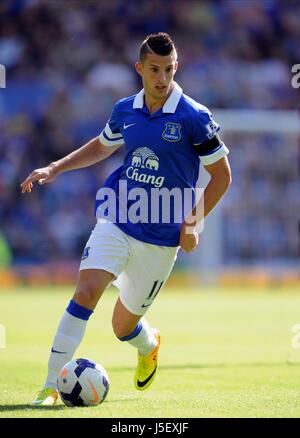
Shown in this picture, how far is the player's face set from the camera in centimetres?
677

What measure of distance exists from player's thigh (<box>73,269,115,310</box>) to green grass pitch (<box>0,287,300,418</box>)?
0.73 m

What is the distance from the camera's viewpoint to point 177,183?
7.01 meters

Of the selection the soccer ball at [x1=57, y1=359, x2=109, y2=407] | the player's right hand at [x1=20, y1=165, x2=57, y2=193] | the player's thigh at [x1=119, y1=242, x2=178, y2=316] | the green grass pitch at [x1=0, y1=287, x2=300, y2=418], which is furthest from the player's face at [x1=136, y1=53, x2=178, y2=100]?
the green grass pitch at [x1=0, y1=287, x2=300, y2=418]

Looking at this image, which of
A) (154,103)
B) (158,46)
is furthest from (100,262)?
(158,46)

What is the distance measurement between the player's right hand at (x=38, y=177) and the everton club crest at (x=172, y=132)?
93 cm

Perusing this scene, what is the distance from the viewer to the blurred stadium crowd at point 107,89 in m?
21.8

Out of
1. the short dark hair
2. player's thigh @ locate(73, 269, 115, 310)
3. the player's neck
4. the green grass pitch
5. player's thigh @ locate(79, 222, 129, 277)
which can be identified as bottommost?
the green grass pitch

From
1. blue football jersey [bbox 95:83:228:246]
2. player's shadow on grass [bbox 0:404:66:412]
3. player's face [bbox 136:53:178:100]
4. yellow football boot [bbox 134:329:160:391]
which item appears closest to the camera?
player's shadow on grass [bbox 0:404:66:412]

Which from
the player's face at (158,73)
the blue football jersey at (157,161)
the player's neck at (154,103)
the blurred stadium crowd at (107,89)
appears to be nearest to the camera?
the player's face at (158,73)

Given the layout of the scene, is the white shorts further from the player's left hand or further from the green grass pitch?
the green grass pitch

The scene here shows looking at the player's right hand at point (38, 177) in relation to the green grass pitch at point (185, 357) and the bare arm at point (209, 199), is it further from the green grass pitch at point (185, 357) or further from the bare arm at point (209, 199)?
the green grass pitch at point (185, 357)

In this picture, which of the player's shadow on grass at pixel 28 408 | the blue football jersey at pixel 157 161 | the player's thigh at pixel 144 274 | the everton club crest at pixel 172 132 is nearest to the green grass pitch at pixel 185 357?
the player's shadow on grass at pixel 28 408

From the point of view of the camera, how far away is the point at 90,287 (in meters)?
6.64

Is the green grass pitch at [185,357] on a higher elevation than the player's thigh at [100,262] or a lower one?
lower
